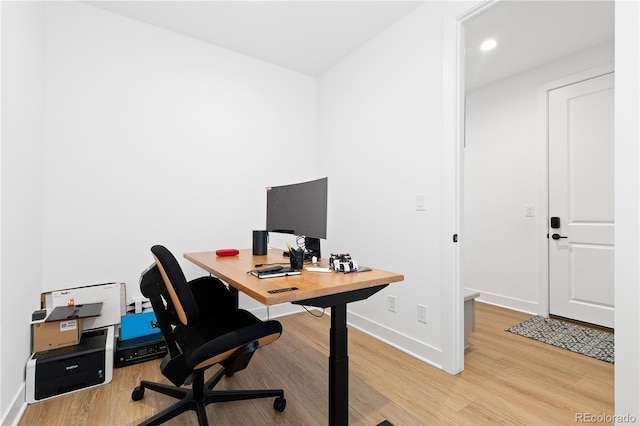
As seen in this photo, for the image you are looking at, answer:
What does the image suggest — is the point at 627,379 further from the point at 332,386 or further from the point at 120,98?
the point at 120,98

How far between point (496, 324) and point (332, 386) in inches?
91.3

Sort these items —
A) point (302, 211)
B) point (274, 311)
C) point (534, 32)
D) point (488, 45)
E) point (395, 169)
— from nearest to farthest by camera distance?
1. point (302, 211)
2. point (395, 169)
3. point (534, 32)
4. point (488, 45)
5. point (274, 311)

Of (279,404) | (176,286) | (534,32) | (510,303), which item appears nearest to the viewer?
(176,286)

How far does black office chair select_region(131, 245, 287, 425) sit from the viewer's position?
4.15 ft

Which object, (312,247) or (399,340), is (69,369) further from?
(399,340)

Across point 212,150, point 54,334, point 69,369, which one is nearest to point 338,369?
point 69,369

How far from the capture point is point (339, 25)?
8.57ft

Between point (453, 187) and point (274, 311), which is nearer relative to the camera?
point (453, 187)

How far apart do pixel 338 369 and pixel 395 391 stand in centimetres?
70

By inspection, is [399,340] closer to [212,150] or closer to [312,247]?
[312,247]

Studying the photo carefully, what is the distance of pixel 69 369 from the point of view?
1.81 m

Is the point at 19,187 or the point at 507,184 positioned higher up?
the point at 507,184

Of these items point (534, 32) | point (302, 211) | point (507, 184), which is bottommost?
point (302, 211)

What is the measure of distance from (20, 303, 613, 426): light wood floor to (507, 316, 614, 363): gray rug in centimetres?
14
